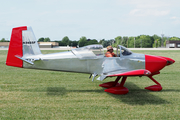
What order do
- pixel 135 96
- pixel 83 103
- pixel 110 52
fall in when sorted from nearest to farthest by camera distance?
pixel 83 103, pixel 135 96, pixel 110 52

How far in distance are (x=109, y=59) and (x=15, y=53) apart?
376cm

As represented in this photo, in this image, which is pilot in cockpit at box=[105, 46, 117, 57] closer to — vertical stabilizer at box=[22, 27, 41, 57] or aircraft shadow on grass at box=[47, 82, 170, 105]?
aircraft shadow on grass at box=[47, 82, 170, 105]

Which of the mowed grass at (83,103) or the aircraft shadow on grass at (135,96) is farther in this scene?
the aircraft shadow on grass at (135,96)

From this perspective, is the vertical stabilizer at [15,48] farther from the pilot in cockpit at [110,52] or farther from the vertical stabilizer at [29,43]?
the pilot in cockpit at [110,52]

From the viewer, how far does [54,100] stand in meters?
6.39

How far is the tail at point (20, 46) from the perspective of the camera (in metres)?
7.27

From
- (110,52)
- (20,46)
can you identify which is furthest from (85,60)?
(20,46)

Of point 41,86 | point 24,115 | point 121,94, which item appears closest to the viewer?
point 24,115

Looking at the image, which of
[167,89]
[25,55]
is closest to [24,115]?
[25,55]

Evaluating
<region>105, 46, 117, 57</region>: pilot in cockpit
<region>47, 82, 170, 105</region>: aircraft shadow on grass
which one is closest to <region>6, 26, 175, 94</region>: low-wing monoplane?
<region>105, 46, 117, 57</region>: pilot in cockpit

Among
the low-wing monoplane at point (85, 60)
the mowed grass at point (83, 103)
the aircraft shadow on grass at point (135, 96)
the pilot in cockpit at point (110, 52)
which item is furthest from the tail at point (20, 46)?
the pilot in cockpit at point (110, 52)

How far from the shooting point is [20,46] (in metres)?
7.36

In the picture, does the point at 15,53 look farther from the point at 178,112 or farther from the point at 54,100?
the point at 178,112

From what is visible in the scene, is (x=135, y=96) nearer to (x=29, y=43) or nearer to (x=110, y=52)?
(x=110, y=52)
